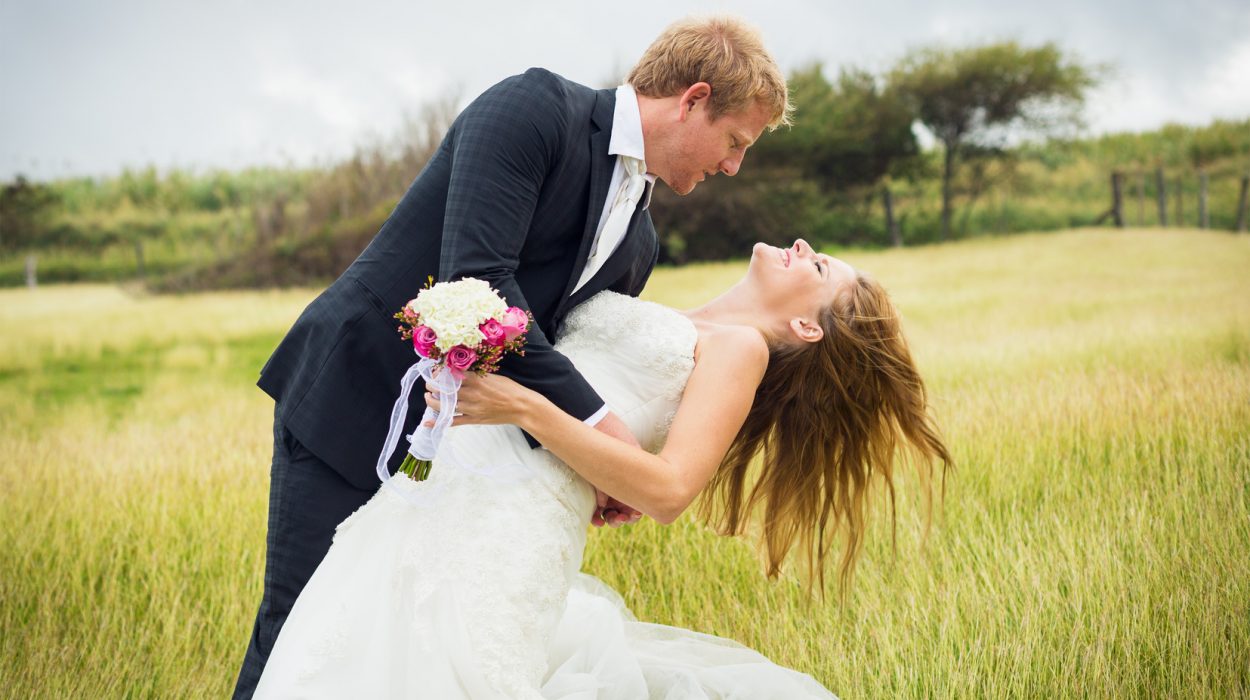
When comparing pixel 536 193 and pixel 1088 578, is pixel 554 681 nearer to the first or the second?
pixel 536 193

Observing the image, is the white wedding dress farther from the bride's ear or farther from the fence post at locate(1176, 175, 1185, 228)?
the fence post at locate(1176, 175, 1185, 228)

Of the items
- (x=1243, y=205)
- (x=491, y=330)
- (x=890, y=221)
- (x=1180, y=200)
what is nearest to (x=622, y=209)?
(x=491, y=330)

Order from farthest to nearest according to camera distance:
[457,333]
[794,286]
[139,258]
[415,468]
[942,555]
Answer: [139,258]
[942,555]
[794,286]
[415,468]
[457,333]

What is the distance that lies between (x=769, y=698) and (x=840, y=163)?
2166cm

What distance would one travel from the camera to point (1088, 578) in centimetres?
382

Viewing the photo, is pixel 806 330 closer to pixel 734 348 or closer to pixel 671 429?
pixel 734 348

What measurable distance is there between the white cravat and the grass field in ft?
6.34

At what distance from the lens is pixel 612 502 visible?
2.92m

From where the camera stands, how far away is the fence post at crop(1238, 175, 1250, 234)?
19.0m

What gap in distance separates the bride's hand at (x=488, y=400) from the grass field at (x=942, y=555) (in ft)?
6.43

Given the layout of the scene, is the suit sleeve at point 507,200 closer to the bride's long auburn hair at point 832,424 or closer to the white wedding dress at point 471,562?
the white wedding dress at point 471,562

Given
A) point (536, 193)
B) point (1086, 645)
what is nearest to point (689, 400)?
point (536, 193)

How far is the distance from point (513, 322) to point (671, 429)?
71 centimetres

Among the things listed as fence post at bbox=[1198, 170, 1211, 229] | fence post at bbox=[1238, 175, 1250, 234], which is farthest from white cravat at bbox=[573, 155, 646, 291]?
fence post at bbox=[1198, 170, 1211, 229]
